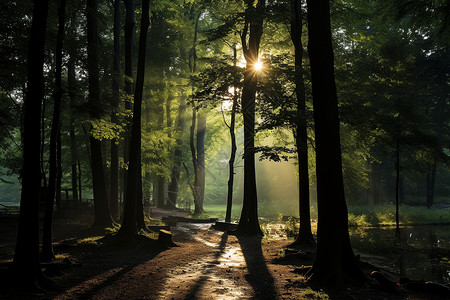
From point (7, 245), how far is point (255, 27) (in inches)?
570

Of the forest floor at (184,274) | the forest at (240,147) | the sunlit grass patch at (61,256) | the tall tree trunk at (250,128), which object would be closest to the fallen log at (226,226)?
the forest at (240,147)

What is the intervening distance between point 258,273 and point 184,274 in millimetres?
1804

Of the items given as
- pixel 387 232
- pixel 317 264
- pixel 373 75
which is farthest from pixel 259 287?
pixel 387 232

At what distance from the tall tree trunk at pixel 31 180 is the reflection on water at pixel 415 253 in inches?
364

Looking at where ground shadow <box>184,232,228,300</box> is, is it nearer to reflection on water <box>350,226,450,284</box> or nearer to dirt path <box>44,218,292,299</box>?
dirt path <box>44,218,292,299</box>

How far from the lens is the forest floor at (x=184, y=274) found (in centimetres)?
623

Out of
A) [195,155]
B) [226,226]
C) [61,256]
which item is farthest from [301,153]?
[195,155]

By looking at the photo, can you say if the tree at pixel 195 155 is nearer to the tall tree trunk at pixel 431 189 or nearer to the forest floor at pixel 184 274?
the forest floor at pixel 184 274

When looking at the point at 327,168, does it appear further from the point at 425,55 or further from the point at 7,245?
the point at 425,55

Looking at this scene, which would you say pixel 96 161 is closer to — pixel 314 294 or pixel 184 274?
pixel 184 274

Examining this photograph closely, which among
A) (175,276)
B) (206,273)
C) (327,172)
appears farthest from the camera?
(206,273)

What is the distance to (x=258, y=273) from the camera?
821 centimetres

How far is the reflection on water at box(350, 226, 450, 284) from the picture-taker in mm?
9781

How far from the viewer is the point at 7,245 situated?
471 inches
